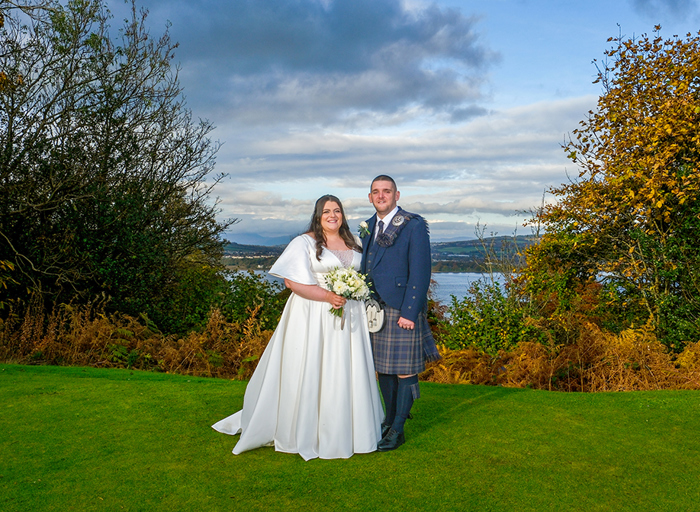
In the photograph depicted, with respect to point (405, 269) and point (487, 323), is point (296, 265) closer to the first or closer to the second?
point (405, 269)

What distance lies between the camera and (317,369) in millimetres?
4121

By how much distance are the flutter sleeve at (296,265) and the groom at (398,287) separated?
0.50 meters

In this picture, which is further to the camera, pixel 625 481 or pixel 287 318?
pixel 287 318

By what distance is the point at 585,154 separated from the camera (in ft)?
32.2

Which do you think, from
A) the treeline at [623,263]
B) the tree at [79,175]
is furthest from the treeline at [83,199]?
the treeline at [623,263]

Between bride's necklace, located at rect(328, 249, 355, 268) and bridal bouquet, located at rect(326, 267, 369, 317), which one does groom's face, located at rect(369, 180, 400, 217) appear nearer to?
bride's necklace, located at rect(328, 249, 355, 268)

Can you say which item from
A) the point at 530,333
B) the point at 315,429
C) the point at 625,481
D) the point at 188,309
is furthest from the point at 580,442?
the point at 188,309

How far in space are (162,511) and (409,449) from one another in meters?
1.90

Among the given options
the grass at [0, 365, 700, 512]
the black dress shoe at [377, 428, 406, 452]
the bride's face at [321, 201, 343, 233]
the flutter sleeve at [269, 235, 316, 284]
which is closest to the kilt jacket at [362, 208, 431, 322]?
the bride's face at [321, 201, 343, 233]

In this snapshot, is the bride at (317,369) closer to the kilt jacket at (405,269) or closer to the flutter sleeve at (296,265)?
the flutter sleeve at (296,265)

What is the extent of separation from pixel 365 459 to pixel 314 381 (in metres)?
0.69

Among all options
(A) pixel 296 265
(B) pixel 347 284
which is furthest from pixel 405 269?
(A) pixel 296 265

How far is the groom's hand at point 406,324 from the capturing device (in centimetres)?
416

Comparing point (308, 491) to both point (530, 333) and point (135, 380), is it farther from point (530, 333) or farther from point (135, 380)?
point (530, 333)
